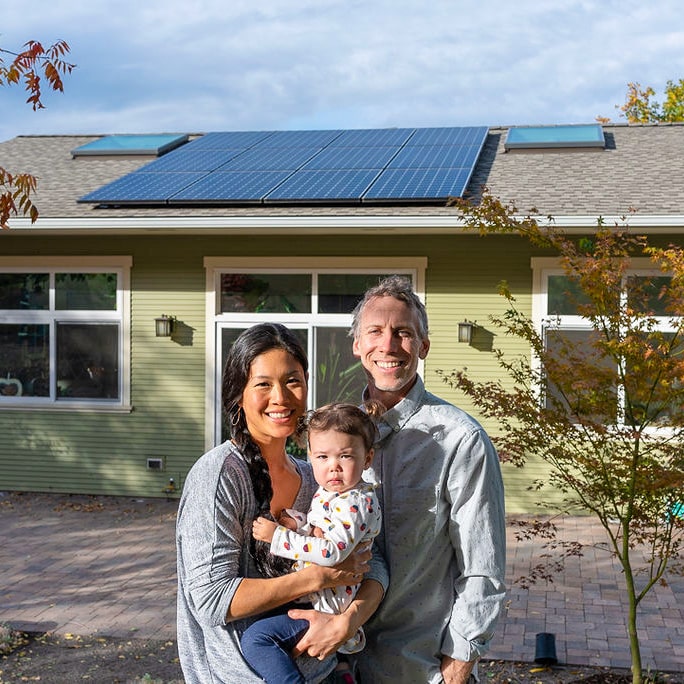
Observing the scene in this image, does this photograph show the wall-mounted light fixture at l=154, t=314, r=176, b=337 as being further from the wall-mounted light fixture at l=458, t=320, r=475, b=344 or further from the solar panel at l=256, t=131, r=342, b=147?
the solar panel at l=256, t=131, r=342, b=147

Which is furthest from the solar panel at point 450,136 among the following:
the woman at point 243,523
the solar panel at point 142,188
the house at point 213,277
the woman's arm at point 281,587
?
the woman's arm at point 281,587

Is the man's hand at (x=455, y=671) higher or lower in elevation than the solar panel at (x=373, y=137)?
lower

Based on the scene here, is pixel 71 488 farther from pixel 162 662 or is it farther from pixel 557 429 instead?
pixel 557 429

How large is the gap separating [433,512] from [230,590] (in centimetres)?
59

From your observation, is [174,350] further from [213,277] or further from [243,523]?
[243,523]

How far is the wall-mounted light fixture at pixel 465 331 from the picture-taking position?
9.66 m

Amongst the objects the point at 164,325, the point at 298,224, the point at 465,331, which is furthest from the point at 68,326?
the point at 465,331

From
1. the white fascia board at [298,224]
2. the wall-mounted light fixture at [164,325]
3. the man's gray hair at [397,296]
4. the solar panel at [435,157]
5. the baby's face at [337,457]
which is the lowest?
the baby's face at [337,457]

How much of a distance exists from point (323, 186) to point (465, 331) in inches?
88.3

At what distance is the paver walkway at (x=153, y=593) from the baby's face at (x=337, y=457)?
11.7 feet

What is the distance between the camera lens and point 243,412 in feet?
8.00

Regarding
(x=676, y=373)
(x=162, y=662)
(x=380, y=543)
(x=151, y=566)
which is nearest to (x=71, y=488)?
(x=151, y=566)

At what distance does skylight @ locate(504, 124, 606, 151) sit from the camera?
11773 millimetres

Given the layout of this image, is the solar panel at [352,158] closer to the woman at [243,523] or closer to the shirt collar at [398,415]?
the shirt collar at [398,415]
